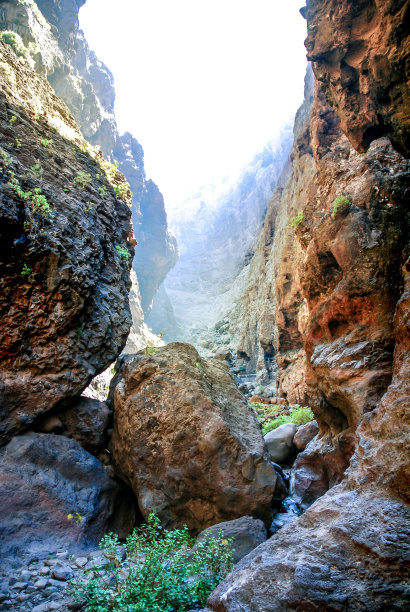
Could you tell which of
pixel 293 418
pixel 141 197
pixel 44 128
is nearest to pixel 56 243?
pixel 44 128

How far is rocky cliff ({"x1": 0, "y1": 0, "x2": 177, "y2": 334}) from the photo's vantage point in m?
25.0

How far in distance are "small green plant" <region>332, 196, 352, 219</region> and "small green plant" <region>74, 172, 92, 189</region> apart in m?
6.10

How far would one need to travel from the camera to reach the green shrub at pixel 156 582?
2.89 metres

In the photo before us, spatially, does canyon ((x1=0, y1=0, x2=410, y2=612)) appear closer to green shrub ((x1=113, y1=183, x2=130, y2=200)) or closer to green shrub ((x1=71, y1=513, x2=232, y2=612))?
green shrub ((x1=71, y1=513, x2=232, y2=612))

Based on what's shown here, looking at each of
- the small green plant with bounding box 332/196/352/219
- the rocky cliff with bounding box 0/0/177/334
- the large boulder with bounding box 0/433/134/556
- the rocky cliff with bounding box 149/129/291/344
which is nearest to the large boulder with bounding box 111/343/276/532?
the large boulder with bounding box 0/433/134/556

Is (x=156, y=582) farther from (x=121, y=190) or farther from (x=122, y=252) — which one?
(x=121, y=190)

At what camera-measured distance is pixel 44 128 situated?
8.21 meters

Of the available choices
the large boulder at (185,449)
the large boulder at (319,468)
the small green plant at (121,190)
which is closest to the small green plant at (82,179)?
the small green plant at (121,190)

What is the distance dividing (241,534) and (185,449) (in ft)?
5.13

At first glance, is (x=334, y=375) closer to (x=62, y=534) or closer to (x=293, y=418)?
(x=62, y=534)

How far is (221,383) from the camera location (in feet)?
23.6

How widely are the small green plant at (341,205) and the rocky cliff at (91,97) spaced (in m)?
11.1

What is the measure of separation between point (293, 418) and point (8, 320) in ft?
28.7

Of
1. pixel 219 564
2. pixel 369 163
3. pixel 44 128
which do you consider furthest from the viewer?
pixel 44 128
